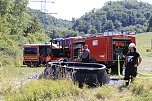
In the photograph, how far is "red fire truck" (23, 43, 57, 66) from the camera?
96.2 ft

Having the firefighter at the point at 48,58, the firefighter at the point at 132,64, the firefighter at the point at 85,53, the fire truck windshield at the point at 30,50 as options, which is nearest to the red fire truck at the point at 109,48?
the firefighter at the point at 85,53

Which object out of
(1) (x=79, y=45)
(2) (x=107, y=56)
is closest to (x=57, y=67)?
(2) (x=107, y=56)

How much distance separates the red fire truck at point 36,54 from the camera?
1155 inches

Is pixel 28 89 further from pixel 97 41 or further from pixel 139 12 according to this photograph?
pixel 139 12

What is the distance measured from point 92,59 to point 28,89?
11.8 metres

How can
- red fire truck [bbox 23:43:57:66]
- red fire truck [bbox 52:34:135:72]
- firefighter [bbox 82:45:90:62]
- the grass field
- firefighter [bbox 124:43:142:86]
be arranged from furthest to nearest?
red fire truck [bbox 23:43:57:66]
red fire truck [bbox 52:34:135:72]
firefighter [bbox 82:45:90:62]
firefighter [bbox 124:43:142:86]
the grass field

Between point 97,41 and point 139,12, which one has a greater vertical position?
point 139,12

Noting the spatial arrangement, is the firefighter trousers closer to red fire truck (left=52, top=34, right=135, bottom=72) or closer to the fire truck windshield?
red fire truck (left=52, top=34, right=135, bottom=72)

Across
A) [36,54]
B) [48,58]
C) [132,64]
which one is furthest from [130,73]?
[36,54]

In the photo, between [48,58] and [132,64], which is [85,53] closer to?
[132,64]

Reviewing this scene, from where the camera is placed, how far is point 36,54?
98.4ft

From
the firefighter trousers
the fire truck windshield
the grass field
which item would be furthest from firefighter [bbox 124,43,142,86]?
the fire truck windshield

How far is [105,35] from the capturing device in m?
19.8

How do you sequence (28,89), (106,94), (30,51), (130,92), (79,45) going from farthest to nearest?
(30,51) < (79,45) < (130,92) < (106,94) < (28,89)
